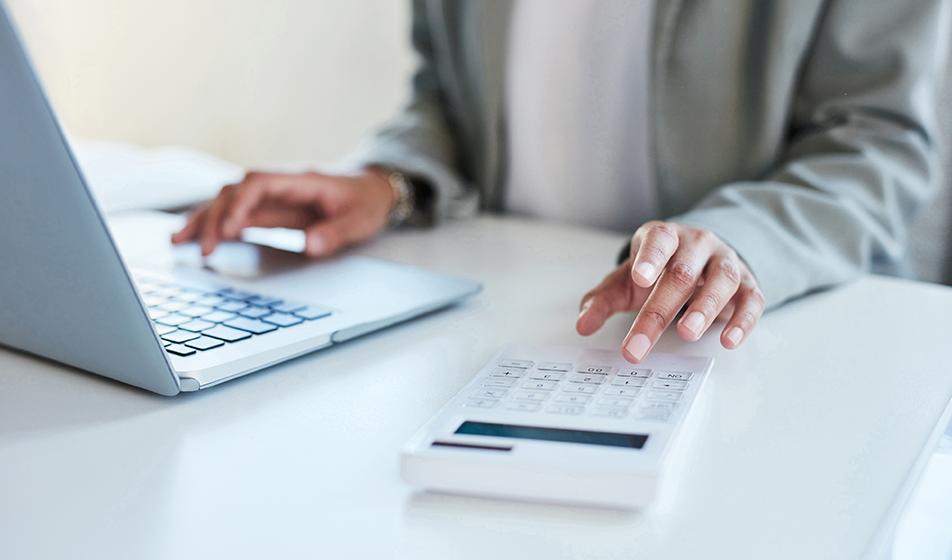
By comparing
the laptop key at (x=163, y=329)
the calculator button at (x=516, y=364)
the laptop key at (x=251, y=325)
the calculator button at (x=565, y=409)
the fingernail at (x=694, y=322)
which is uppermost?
the calculator button at (x=565, y=409)

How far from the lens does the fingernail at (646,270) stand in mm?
562

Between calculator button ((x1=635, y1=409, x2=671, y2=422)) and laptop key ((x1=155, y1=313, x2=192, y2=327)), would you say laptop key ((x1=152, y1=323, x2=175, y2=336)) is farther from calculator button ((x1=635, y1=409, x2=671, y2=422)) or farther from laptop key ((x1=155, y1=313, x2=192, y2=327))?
calculator button ((x1=635, y1=409, x2=671, y2=422))

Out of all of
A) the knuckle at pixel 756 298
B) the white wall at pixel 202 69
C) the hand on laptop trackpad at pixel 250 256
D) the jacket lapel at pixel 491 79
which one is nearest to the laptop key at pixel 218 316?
the hand on laptop trackpad at pixel 250 256

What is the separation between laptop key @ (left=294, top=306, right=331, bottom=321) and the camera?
0.62 metres

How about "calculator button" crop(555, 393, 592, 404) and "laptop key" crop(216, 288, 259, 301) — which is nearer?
"calculator button" crop(555, 393, 592, 404)

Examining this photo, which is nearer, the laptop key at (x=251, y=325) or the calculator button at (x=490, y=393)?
the calculator button at (x=490, y=393)

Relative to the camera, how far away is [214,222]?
82cm

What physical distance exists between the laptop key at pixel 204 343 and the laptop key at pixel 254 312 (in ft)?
0.16

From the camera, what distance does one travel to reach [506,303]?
0.70 metres

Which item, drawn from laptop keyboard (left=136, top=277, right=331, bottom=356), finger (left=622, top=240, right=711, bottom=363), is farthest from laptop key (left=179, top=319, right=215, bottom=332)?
finger (left=622, top=240, right=711, bottom=363)

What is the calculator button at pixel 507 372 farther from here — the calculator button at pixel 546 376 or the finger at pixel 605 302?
the finger at pixel 605 302

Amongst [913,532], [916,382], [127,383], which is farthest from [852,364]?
[127,383]

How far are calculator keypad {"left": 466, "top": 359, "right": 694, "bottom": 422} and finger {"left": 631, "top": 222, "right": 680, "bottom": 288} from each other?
0.07 m

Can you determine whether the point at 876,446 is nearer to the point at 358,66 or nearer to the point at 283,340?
the point at 283,340
